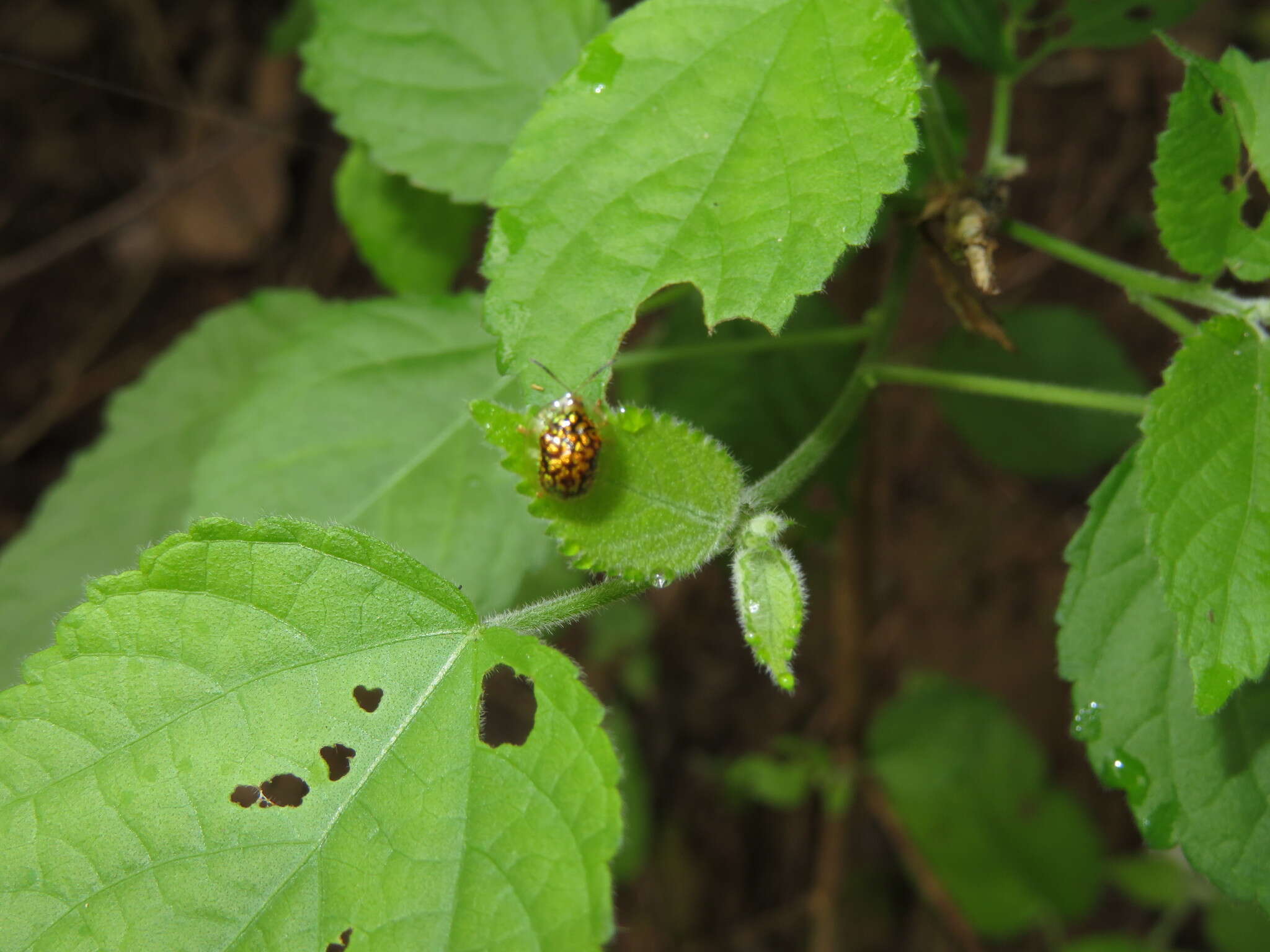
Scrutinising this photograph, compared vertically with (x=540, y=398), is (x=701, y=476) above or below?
below

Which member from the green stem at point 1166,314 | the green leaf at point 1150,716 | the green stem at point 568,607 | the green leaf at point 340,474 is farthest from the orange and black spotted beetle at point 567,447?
the green stem at point 1166,314

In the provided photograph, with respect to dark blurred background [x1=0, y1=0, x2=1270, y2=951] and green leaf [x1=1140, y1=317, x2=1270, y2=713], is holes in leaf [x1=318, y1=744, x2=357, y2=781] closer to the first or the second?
green leaf [x1=1140, y1=317, x2=1270, y2=713]

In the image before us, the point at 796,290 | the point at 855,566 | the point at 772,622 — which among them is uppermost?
the point at 796,290

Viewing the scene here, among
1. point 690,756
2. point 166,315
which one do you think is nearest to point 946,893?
point 690,756

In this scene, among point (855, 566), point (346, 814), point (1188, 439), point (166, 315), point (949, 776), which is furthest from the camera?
point (166, 315)

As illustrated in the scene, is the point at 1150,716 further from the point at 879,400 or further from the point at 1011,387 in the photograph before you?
the point at 879,400

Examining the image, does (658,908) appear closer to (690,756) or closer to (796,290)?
(690,756)
